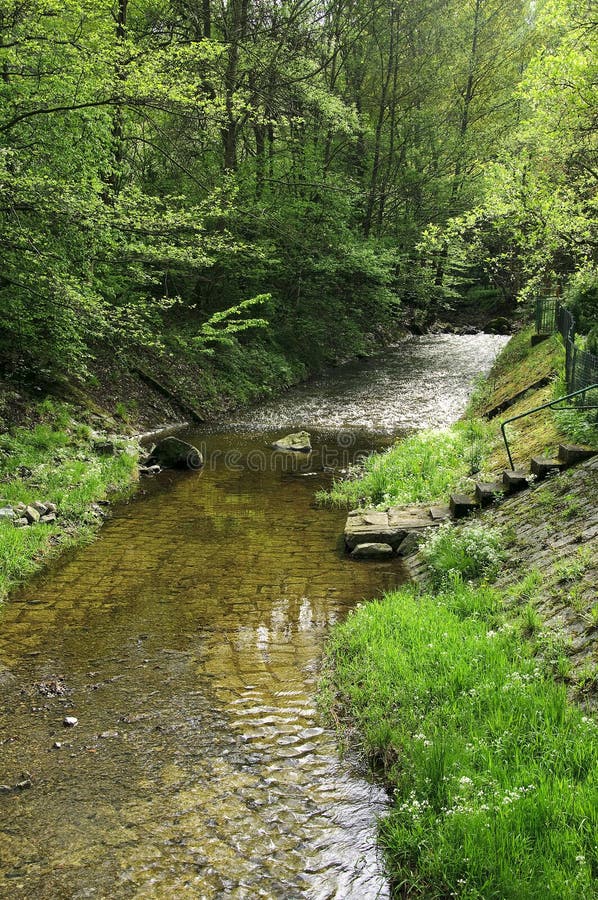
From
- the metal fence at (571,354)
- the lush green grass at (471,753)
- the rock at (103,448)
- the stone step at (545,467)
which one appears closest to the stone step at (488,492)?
the stone step at (545,467)

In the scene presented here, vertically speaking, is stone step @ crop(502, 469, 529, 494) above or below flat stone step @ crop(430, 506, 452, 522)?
above

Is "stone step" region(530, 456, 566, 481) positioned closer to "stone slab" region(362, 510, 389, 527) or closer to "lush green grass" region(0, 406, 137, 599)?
"stone slab" region(362, 510, 389, 527)

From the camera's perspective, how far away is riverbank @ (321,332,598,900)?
3.38m

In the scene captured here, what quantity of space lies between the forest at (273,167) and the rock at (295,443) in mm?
3953

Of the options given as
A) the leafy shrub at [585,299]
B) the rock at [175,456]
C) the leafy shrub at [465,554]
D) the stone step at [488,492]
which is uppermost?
the leafy shrub at [585,299]

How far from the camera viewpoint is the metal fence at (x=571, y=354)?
8.77 m

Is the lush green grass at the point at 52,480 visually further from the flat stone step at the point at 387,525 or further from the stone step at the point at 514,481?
the stone step at the point at 514,481

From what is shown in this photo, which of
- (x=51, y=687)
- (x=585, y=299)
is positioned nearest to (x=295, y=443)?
(x=585, y=299)

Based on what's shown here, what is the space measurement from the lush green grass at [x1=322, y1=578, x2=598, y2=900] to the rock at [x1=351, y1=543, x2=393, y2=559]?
2.28 metres

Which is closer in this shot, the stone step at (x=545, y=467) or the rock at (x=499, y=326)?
the stone step at (x=545, y=467)

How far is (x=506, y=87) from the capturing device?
113 ft

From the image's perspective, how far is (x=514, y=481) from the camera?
26.7ft

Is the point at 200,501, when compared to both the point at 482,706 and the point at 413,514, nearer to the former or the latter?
the point at 413,514

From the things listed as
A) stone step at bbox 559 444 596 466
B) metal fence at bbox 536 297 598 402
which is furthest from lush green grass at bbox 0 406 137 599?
metal fence at bbox 536 297 598 402
